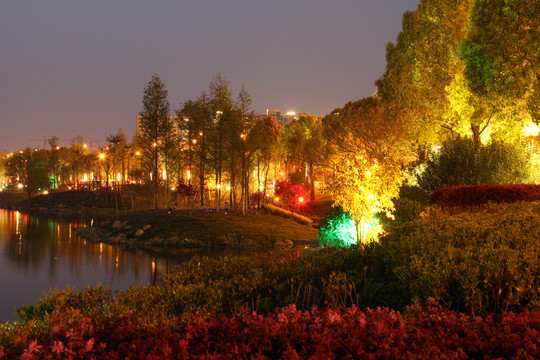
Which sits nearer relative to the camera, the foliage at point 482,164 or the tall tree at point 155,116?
the foliage at point 482,164

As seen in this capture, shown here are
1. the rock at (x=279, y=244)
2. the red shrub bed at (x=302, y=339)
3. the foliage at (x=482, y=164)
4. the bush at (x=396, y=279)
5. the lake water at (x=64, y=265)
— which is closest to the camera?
the red shrub bed at (x=302, y=339)

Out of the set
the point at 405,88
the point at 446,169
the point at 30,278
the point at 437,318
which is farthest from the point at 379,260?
the point at 405,88

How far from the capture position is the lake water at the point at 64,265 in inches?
704

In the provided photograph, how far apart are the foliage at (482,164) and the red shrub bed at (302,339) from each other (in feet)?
63.1

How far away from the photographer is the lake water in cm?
1789

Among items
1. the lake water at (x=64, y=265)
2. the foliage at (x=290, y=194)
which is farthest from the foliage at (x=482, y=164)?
the foliage at (x=290, y=194)

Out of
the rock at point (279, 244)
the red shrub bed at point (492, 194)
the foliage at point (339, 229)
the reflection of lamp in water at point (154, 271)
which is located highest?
the red shrub bed at point (492, 194)

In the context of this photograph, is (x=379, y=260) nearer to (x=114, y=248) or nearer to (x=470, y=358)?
(x=470, y=358)

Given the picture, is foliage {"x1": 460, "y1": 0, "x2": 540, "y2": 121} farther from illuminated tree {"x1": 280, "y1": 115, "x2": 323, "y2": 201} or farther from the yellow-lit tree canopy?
illuminated tree {"x1": 280, "y1": 115, "x2": 323, "y2": 201}

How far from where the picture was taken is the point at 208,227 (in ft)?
96.7

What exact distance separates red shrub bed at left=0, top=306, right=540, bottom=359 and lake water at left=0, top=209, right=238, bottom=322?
10099 mm

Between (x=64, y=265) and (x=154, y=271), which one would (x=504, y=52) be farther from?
(x=64, y=265)

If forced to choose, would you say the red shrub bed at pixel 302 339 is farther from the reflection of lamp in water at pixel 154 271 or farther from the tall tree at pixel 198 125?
the tall tree at pixel 198 125

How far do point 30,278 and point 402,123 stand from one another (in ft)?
85.8
